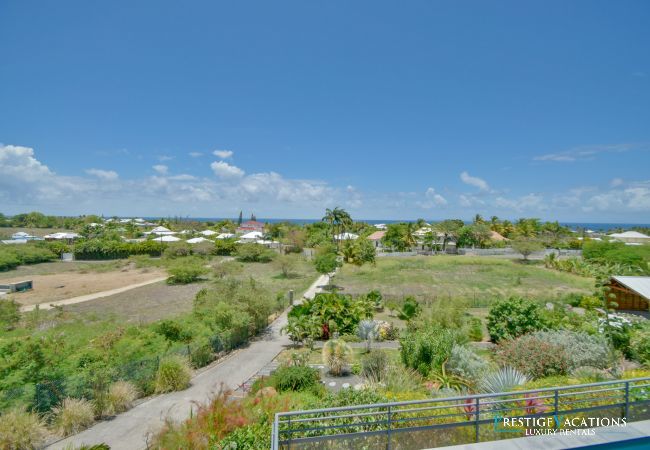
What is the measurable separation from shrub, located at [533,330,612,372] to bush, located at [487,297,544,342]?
251cm

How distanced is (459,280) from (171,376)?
87.7 ft

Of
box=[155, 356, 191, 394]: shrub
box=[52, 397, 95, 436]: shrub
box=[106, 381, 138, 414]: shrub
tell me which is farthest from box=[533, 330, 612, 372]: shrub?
box=[52, 397, 95, 436]: shrub

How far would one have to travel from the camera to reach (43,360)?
875 centimetres

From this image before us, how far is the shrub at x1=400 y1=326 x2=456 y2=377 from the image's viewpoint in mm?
9227

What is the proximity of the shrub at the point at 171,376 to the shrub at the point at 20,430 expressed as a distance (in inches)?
110

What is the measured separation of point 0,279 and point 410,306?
34268 mm

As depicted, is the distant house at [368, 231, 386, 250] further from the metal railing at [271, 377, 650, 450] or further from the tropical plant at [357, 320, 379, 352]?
the metal railing at [271, 377, 650, 450]

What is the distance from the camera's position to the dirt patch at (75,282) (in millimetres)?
22422

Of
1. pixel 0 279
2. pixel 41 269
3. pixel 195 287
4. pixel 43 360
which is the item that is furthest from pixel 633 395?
pixel 41 269

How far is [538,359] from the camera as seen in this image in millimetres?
8914

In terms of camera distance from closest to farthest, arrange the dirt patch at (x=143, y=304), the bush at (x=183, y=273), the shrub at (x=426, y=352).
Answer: the shrub at (x=426, y=352), the dirt patch at (x=143, y=304), the bush at (x=183, y=273)

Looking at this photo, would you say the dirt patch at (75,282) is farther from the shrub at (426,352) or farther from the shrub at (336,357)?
the shrub at (426,352)

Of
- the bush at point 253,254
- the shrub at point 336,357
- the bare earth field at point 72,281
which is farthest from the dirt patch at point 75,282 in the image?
the shrub at point 336,357

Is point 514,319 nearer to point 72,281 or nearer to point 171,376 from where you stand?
point 171,376
